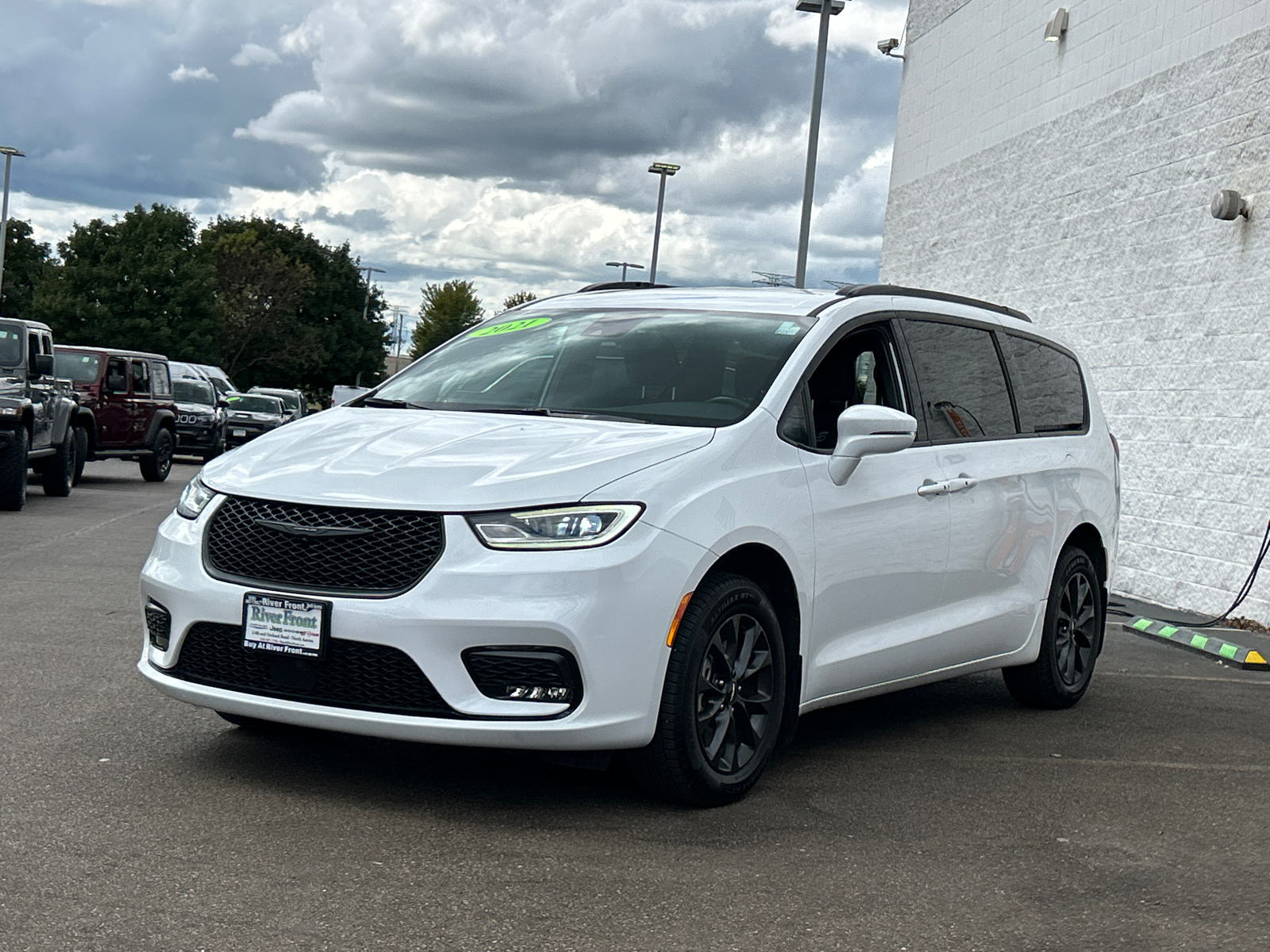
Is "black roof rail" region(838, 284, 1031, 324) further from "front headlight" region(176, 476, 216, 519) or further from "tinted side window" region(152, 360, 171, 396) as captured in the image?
"tinted side window" region(152, 360, 171, 396)

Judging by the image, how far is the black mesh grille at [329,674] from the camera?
14.9 ft

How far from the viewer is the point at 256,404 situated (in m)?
38.2

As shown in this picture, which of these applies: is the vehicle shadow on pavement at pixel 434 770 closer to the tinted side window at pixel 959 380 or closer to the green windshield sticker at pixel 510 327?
the tinted side window at pixel 959 380

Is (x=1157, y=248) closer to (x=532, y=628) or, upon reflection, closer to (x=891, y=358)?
(x=891, y=358)

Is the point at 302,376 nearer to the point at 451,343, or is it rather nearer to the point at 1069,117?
the point at 1069,117

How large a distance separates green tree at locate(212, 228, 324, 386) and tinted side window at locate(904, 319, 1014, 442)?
211ft

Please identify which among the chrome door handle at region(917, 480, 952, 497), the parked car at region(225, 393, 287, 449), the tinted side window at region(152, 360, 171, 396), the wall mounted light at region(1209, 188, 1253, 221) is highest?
the wall mounted light at region(1209, 188, 1253, 221)

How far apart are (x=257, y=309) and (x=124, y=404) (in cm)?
5092

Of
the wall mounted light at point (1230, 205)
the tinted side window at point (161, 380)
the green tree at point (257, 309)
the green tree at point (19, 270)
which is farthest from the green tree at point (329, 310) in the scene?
the wall mounted light at point (1230, 205)

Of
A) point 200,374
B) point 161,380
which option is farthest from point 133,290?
point 161,380

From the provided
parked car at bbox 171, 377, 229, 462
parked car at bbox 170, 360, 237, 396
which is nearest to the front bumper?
parked car at bbox 171, 377, 229, 462

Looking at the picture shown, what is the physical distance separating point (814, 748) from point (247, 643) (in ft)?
7.77

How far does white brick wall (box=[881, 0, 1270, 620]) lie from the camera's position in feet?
37.4

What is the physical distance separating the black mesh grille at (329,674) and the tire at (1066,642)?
3516mm
